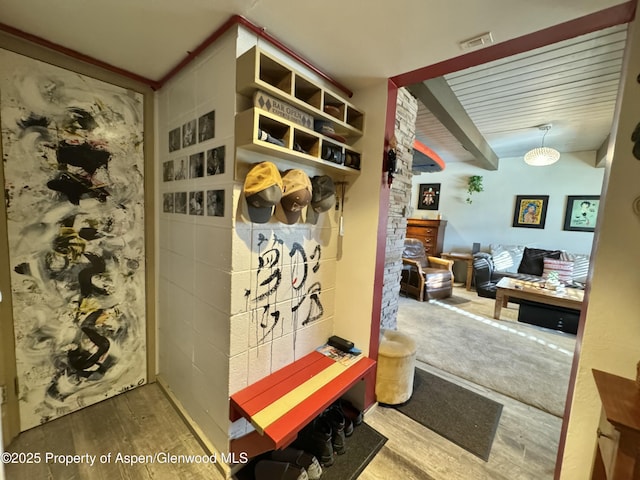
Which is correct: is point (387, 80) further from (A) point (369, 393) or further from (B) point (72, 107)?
(A) point (369, 393)

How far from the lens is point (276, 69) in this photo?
48.3 inches

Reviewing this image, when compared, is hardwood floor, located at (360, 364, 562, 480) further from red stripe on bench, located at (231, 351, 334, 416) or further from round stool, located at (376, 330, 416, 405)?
red stripe on bench, located at (231, 351, 334, 416)

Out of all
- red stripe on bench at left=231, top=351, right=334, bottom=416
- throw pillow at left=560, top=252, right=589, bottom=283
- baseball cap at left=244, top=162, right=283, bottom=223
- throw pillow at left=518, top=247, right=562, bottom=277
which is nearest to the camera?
baseball cap at left=244, top=162, right=283, bottom=223

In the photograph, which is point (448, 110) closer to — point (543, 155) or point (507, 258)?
point (543, 155)

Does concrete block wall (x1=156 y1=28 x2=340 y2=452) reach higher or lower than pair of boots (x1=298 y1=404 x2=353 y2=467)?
higher

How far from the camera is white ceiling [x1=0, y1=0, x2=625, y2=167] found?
1055 millimetres

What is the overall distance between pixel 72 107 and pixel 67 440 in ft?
6.30

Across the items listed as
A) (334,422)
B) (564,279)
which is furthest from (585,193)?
(334,422)

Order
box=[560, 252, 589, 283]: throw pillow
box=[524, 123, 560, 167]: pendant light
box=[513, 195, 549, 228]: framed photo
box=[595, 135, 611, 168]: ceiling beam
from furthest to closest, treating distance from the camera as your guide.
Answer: box=[513, 195, 549, 228]: framed photo < box=[560, 252, 589, 283]: throw pillow < box=[595, 135, 611, 168]: ceiling beam < box=[524, 123, 560, 167]: pendant light

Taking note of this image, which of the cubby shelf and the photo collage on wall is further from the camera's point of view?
the photo collage on wall

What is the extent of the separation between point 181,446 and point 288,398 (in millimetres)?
754

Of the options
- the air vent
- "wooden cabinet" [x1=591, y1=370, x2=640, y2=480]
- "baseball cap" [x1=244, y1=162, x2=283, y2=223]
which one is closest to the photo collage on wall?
"baseball cap" [x1=244, y1=162, x2=283, y2=223]

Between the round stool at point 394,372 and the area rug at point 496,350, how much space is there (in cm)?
79

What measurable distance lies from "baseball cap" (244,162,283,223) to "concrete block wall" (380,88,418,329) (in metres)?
1.26
